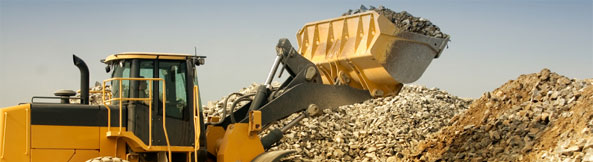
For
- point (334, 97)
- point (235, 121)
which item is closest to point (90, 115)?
point (235, 121)

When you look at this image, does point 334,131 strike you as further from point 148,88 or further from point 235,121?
point 148,88

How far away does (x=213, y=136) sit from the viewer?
1066 cm

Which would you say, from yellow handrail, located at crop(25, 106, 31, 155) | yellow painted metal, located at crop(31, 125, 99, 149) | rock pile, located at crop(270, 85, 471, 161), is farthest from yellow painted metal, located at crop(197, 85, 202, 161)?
rock pile, located at crop(270, 85, 471, 161)

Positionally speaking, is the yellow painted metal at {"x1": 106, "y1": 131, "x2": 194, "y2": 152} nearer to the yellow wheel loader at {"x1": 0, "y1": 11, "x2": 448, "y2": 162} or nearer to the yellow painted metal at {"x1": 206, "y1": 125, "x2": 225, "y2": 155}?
the yellow wheel loader at {"x1": 0, "y1": 11, "x2": 448, "y2": 162}

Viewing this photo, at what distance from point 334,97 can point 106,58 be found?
310 cm

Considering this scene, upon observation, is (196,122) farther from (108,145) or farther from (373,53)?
(373,53)

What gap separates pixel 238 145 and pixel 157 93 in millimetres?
1340

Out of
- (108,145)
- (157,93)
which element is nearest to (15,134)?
(108,145)

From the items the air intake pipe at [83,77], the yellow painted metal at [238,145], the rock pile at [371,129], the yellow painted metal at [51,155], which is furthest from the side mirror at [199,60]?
the rock pile at [371,129]

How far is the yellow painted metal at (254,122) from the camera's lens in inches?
401

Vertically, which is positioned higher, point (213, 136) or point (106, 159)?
point (213, 136)

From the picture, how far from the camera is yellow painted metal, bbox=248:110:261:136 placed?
10.2m

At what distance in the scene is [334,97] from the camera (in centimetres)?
1077

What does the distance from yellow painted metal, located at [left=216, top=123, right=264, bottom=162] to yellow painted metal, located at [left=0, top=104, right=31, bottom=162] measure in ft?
7.87
